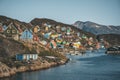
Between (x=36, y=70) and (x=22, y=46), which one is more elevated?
(x=22, y=46)

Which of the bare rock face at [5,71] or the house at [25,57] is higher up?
the house at [25,57]

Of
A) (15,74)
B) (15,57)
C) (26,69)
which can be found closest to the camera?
(15,74)

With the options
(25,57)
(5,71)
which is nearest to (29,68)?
(25,57)

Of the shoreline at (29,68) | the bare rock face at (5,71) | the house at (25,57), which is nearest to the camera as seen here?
the bare rock face at (5,71)

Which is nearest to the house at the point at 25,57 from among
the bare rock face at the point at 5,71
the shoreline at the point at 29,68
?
the shoreline at the point at 29,68

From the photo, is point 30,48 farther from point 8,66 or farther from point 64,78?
point 64,78

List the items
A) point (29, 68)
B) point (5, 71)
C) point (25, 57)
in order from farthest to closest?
1. point (25, 57)
2. point (29, 68)
3. point (5, 71)

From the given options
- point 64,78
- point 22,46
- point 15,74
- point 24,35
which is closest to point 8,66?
point 15,74

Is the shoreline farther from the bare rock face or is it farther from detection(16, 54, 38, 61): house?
detection(16, 54, 38, 61): house

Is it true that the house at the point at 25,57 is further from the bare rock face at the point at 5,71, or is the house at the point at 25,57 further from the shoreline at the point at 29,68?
the bare rock face at the point at 5,71

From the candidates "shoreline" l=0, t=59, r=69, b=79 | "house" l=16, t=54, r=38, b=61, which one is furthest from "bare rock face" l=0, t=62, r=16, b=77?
"house" l=16, t=54, r=38, b=61

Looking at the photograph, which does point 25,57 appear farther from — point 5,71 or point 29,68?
point 5,71
